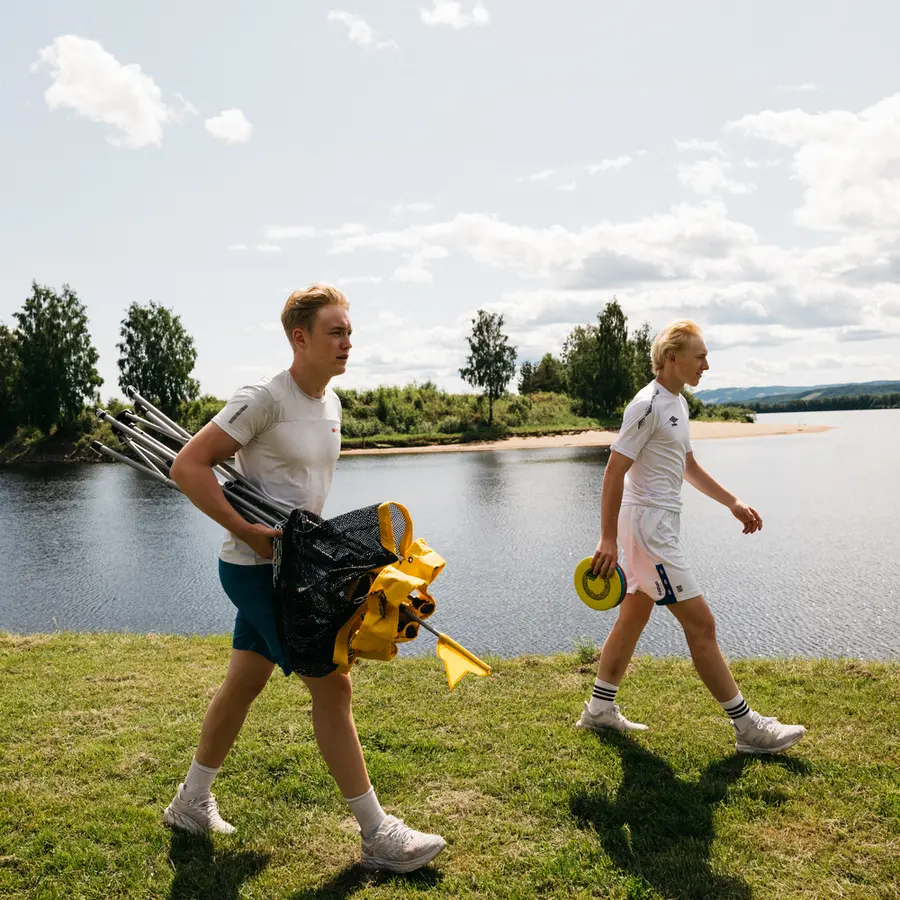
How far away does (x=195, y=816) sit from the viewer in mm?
3113

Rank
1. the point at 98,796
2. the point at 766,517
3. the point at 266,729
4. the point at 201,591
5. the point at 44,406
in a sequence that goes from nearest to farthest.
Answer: the point at 98,796 < the point at 266,729 < the point at 201,591 < the point at 766,517 < the point at 44,406

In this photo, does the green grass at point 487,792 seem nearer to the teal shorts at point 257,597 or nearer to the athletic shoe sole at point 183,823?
the athletic shoe sole at point 183,823

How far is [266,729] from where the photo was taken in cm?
418

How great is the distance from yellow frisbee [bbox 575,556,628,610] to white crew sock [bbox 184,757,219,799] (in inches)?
70.3

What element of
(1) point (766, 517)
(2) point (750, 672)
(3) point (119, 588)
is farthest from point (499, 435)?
(2) point (750, 672)

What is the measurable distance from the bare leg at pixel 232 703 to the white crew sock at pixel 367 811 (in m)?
0.52

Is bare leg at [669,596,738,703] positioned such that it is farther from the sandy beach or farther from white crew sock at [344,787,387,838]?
the sandy beach

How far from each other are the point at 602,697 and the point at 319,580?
206 cm

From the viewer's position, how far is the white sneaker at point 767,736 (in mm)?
3666

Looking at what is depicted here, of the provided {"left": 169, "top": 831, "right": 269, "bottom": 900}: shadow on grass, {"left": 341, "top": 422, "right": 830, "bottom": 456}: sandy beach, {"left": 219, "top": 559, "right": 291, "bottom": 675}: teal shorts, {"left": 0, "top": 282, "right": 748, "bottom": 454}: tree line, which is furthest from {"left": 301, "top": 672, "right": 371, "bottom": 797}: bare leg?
{"left": 0, "top": 282, "right": 748, "bottom": 454}: tree line

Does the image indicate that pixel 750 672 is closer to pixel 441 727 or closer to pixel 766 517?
pixel 441 727

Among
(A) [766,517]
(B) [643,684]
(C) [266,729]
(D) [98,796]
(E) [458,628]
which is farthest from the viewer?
(A) [766,517]

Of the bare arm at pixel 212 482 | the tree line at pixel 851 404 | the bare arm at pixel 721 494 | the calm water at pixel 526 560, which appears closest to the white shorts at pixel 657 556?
the bare arm at pixel 721 494

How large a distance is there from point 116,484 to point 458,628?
84.4 ft
